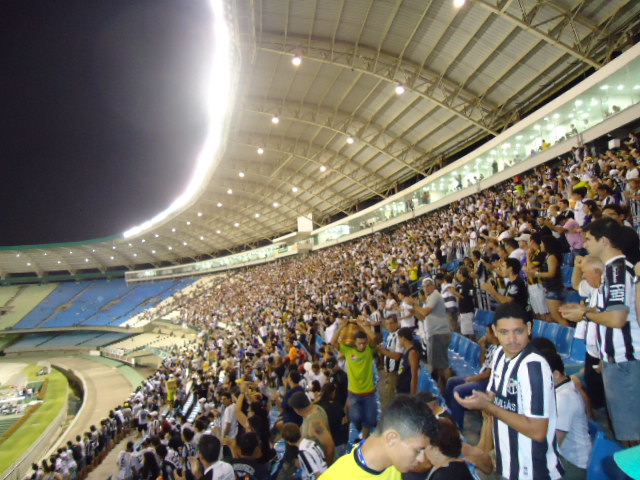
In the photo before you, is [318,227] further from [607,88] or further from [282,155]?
[607,88]

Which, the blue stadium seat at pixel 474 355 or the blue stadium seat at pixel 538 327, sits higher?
the blue stadium seat at pixel 538 327

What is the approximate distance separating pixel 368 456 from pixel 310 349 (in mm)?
8258

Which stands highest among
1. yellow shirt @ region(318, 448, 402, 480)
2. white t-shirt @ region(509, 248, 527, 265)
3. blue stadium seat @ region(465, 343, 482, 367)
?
white t-shirt @ region(509, 248, 527, 265)

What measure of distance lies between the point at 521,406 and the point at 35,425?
75.7 feet

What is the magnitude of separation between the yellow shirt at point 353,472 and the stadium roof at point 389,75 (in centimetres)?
1455

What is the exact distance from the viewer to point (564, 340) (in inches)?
184

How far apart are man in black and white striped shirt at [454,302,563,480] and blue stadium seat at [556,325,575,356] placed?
3396 millimetres

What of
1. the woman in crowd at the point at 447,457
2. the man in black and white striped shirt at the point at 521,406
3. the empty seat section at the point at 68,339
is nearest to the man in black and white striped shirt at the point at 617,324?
the man in black and white striped shirt at the point at 521,406

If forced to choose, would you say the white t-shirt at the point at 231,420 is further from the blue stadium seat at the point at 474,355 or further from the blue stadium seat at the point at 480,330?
the blue stadium seat at the point at 480,330

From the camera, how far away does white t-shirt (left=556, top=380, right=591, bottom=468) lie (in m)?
2.28

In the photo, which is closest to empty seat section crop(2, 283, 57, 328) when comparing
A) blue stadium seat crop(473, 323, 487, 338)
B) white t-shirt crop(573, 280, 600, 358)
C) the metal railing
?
the metal railing

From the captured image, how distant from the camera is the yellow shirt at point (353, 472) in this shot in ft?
4.74

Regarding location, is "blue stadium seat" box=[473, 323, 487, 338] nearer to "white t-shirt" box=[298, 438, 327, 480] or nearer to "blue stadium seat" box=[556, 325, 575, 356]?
"blue stadium seat" box=[556, 325, 575, 356]

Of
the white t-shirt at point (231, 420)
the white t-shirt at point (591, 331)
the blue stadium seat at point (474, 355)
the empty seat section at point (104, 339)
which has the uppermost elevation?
the white t-shirt at point (591, 331)
